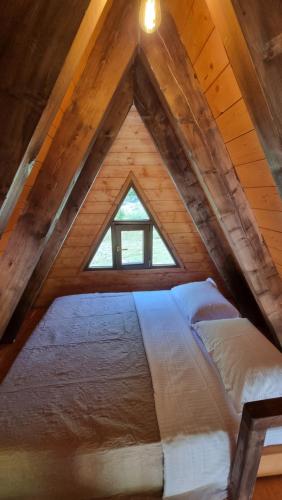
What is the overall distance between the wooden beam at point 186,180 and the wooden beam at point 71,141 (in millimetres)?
411

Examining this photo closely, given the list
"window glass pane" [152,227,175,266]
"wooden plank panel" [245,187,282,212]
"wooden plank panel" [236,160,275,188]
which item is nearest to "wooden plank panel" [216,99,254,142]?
"wooden plank panel" [236,160,275,188]

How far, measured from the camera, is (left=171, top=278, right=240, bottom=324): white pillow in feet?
6.58

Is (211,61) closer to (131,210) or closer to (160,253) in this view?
(131,210)

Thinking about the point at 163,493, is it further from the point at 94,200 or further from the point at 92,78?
the point at 94,200

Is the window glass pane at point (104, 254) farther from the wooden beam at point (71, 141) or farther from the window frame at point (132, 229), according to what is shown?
the wooden beam at point (71, 141)

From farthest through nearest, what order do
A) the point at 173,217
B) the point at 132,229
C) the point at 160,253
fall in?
the point at 160,253, the point at 132,229, the point at 173,217

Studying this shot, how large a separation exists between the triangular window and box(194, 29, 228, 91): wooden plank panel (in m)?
A: 1.80

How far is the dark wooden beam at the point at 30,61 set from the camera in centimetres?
51

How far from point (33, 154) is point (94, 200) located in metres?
1.94

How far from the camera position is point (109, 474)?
107 cm

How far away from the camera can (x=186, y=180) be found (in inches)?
72.2

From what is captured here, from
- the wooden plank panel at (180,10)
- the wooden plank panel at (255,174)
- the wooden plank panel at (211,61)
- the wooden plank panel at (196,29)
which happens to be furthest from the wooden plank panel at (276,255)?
the wooden plank panel at (180,10)

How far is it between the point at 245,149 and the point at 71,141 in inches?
34.4

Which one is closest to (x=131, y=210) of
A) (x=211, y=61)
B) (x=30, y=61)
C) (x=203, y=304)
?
(x=203, y=304)
